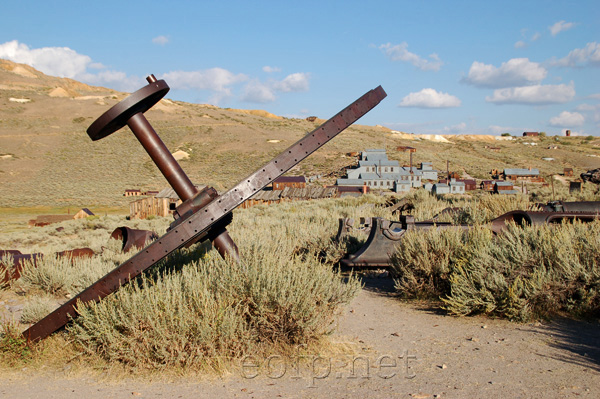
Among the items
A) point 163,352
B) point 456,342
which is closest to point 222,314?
point 163,352

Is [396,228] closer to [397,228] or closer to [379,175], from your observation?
[397,228]

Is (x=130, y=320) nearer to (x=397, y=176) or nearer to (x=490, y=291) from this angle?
(x=490, y=291)

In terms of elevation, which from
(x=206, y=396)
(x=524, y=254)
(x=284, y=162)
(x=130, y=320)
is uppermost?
(x=284, y=162)

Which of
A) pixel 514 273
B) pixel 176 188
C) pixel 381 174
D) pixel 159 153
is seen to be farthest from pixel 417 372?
pixel 381 174

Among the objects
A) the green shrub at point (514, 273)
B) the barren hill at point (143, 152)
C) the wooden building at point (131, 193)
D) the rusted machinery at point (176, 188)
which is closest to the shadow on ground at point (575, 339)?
the green shrub at point (514, 273)

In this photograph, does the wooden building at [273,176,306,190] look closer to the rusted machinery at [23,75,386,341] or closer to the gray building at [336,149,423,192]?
the gray building at [336,149,423,192]

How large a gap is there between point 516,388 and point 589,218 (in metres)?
5.17

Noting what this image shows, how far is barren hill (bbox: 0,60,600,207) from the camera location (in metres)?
47.5

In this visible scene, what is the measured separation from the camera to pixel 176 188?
4.57 m

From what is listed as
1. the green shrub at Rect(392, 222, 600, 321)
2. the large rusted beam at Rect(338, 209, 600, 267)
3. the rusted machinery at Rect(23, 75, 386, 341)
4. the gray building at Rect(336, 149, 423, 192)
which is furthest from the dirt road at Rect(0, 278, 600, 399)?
the gray building at Rect(336, 149, 423, 192)

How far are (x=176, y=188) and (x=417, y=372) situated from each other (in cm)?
265

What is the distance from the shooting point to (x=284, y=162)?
4180mm

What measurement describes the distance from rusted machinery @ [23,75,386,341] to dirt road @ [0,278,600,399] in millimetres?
707

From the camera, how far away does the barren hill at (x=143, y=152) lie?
156 feet
